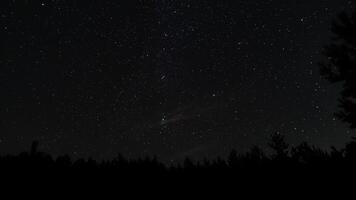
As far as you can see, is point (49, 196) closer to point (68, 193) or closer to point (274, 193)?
point (68, 193)

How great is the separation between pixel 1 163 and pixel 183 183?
415 cm

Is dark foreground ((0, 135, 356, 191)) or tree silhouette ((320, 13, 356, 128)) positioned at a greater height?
tree silhouette ((320, 13, 356, 128))

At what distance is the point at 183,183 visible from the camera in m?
7.36

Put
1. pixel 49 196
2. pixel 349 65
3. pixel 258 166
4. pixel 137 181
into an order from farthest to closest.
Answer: pixel 349 65
pixel 258 166
pixel 137 181
pixel 49 196

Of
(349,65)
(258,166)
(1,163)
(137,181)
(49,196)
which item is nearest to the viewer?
(49,196)

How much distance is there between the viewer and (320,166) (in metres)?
7.89

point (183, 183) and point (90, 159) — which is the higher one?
point (90, 159)

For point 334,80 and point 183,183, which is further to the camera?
point 334,80

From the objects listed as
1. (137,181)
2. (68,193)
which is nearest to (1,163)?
(68,193)

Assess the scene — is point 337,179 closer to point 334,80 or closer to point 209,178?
point 209,178

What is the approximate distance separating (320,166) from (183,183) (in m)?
3.68

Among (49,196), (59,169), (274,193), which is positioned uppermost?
(59,169)

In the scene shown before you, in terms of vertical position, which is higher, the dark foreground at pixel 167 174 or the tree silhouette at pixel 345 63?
the tree silhouette at pixel 345 63

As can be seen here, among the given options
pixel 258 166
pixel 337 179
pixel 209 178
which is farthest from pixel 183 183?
pixel 337 179
